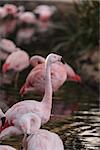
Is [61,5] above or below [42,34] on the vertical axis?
above

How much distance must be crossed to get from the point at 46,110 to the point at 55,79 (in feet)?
3.29

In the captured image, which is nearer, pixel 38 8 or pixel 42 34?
pixel 42 34

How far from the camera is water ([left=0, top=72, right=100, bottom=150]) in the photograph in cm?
509

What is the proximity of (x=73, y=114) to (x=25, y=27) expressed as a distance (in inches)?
269

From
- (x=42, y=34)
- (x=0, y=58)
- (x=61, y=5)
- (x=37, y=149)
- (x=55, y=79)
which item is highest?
(x=61, y=5)

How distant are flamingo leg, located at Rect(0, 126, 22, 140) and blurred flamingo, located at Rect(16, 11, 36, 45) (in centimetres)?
617

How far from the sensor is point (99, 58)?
9.05 metres

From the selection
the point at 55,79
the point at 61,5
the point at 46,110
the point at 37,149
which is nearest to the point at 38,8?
the point at 61,5

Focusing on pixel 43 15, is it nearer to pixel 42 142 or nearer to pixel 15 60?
pixel 15 60

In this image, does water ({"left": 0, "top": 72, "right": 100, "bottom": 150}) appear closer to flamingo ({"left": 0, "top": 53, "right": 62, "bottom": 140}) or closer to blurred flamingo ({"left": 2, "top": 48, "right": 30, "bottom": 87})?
flamingo ({"left": 0, "top": 53, "right": 62, "bottom": 140})

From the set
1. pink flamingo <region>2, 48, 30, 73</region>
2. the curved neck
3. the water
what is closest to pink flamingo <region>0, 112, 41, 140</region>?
the water

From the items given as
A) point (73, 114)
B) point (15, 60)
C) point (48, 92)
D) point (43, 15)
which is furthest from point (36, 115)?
point (43, 15)

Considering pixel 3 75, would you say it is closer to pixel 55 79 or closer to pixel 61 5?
pixel 55 79

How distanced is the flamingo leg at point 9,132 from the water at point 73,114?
0.16 meters
